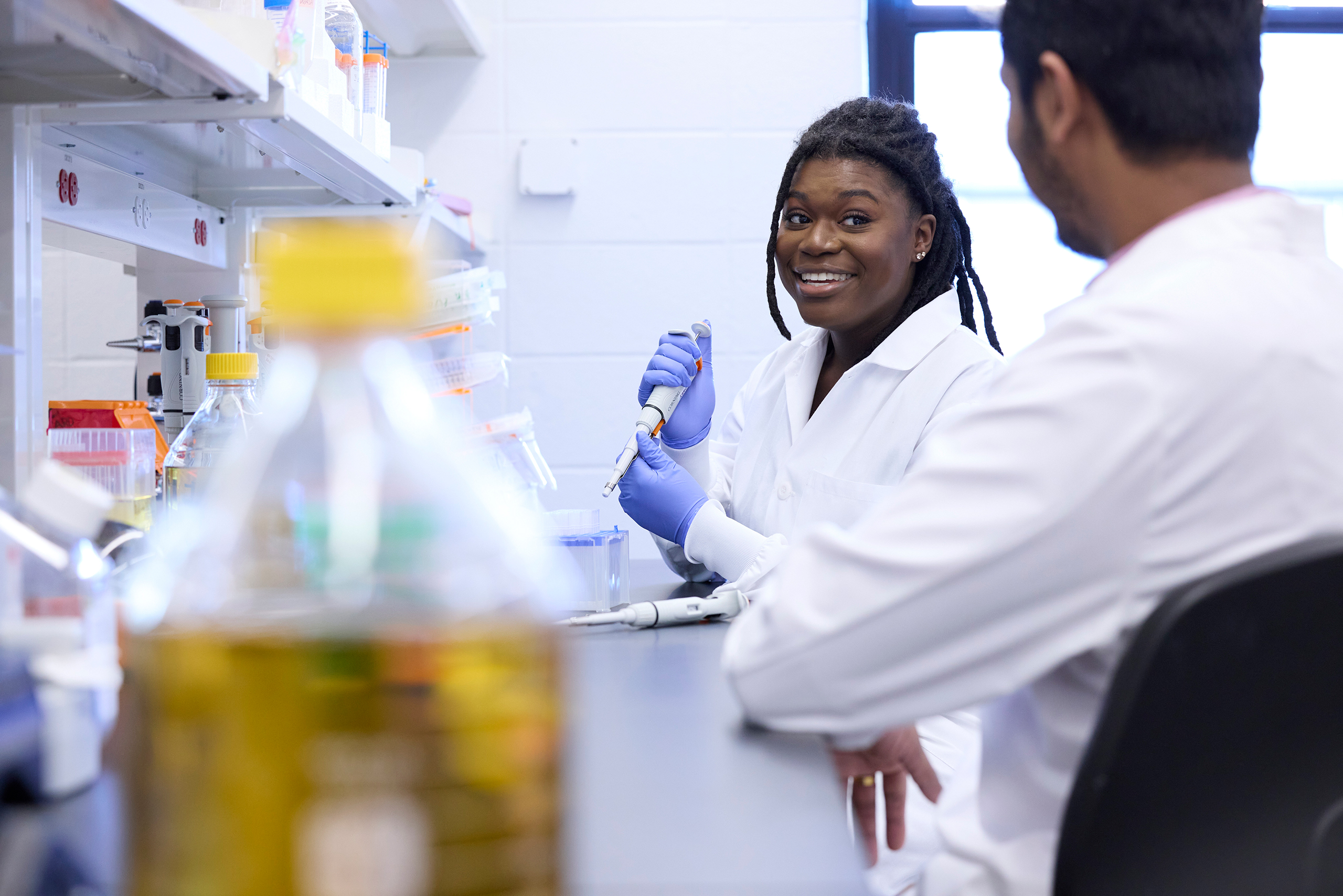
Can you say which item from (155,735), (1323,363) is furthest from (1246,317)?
(155,735)

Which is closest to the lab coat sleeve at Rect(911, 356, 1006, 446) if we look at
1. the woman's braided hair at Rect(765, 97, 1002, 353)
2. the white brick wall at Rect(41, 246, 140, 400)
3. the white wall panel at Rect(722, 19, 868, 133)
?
the woman's braided hair at Rect(765, 97, 1002, 353)

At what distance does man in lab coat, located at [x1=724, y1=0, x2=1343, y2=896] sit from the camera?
662 millimetres

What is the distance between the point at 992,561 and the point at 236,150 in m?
1.29

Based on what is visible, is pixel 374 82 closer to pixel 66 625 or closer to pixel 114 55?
pixel 114 55

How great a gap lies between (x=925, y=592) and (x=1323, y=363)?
0.99ft

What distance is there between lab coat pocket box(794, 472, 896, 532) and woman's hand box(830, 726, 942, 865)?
69 cm

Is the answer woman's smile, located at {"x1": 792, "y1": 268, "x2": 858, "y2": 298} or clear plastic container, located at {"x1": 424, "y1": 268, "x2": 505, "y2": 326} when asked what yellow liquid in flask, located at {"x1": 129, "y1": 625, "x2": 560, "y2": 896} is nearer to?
clear plastic container, located at {"x1": 424, "y1": 268, "x2": 505, "y2": 326}

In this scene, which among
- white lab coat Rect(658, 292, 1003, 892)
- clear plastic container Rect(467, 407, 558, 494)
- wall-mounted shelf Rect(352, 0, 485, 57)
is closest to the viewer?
clear plastic container Rect(467, 407, 558, 494)

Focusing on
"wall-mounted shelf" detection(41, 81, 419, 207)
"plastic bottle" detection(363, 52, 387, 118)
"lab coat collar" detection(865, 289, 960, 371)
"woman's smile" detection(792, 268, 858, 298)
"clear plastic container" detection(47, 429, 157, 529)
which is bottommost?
"clear plastic container" detection(47, 429, 157, 529)

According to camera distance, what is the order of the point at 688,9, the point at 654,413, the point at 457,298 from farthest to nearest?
the point at 688,9 < the point at 654,413 < the point at 457,298

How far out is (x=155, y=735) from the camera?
0.37 metres

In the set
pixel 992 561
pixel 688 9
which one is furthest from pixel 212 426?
pixel 688 9

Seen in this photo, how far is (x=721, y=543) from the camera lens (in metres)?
1.58

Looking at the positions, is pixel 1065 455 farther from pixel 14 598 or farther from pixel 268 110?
pixel 268 110
